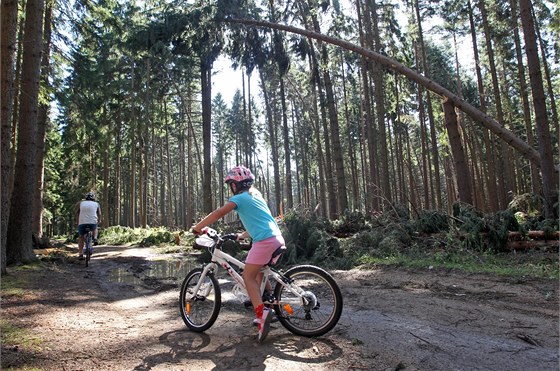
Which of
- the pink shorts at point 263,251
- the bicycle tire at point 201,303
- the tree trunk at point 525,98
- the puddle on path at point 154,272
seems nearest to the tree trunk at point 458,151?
the tree trunk at point 525,98

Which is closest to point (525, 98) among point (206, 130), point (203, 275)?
point (206, 130)

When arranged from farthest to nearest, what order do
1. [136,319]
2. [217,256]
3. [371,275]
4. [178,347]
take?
[371,275] < [136,319] < [217,256] < [178,347]

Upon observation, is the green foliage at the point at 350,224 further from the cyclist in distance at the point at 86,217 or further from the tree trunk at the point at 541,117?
the cyclist in distance at the point at 86,217

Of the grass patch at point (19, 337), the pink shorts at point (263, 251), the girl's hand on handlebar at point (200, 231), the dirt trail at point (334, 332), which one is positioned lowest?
the dirt trail at point (334, 332)

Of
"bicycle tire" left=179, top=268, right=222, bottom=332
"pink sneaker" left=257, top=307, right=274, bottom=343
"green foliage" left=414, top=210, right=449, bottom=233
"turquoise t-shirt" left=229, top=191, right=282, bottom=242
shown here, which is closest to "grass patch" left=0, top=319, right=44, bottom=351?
"bicycle tire" left=179, top=268, right=222, bottom=332

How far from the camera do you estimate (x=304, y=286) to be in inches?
161

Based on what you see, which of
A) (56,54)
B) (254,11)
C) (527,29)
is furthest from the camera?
(254,11)

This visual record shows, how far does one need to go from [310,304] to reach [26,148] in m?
7.76

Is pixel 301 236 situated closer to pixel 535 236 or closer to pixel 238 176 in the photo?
pixel 535 236

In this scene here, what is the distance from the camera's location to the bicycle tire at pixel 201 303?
177 inches

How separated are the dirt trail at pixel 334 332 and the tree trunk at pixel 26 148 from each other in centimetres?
182

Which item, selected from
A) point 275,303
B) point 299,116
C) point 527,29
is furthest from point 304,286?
point 299,116

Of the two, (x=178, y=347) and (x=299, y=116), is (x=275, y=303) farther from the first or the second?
(x=299, y=116)

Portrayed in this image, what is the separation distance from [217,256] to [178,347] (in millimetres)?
1104
